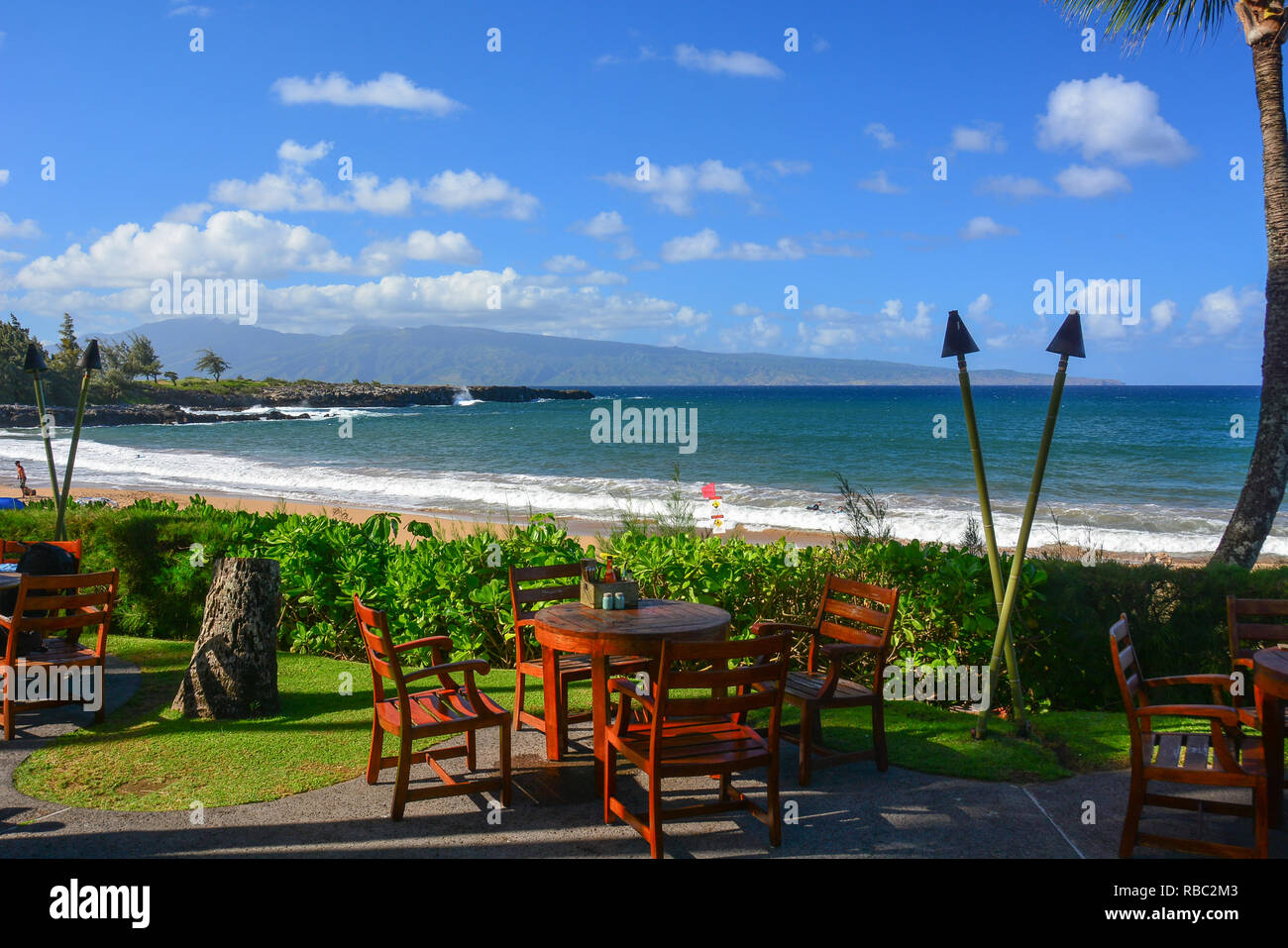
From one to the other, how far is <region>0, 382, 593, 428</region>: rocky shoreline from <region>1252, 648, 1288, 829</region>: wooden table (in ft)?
226

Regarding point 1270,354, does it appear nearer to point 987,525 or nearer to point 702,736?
point 987,525

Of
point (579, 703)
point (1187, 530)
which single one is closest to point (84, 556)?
point (579, 703)

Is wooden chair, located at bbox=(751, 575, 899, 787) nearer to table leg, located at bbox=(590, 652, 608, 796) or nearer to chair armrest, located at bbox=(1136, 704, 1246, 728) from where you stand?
table leg, located at bbox=(590, 652, 608, 796)

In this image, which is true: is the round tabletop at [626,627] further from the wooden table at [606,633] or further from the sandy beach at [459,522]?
the sandy beach at [459,522]

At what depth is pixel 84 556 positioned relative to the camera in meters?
8.66

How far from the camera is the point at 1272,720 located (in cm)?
397

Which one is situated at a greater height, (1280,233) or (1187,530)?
(1280,233)

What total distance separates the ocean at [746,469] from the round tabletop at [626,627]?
18.4ft

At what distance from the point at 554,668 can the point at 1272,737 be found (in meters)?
3.61

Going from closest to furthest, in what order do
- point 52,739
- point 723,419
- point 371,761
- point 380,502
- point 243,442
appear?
point 371,761 → point 52,739 → point 380,502 → point 243,442 → point 723,419

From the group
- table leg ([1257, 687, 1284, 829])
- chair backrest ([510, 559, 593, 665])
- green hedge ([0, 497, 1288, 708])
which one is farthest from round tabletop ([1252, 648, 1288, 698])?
chair backrest ([510, 559, 593, 665])

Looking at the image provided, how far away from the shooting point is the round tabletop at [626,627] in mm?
4496
